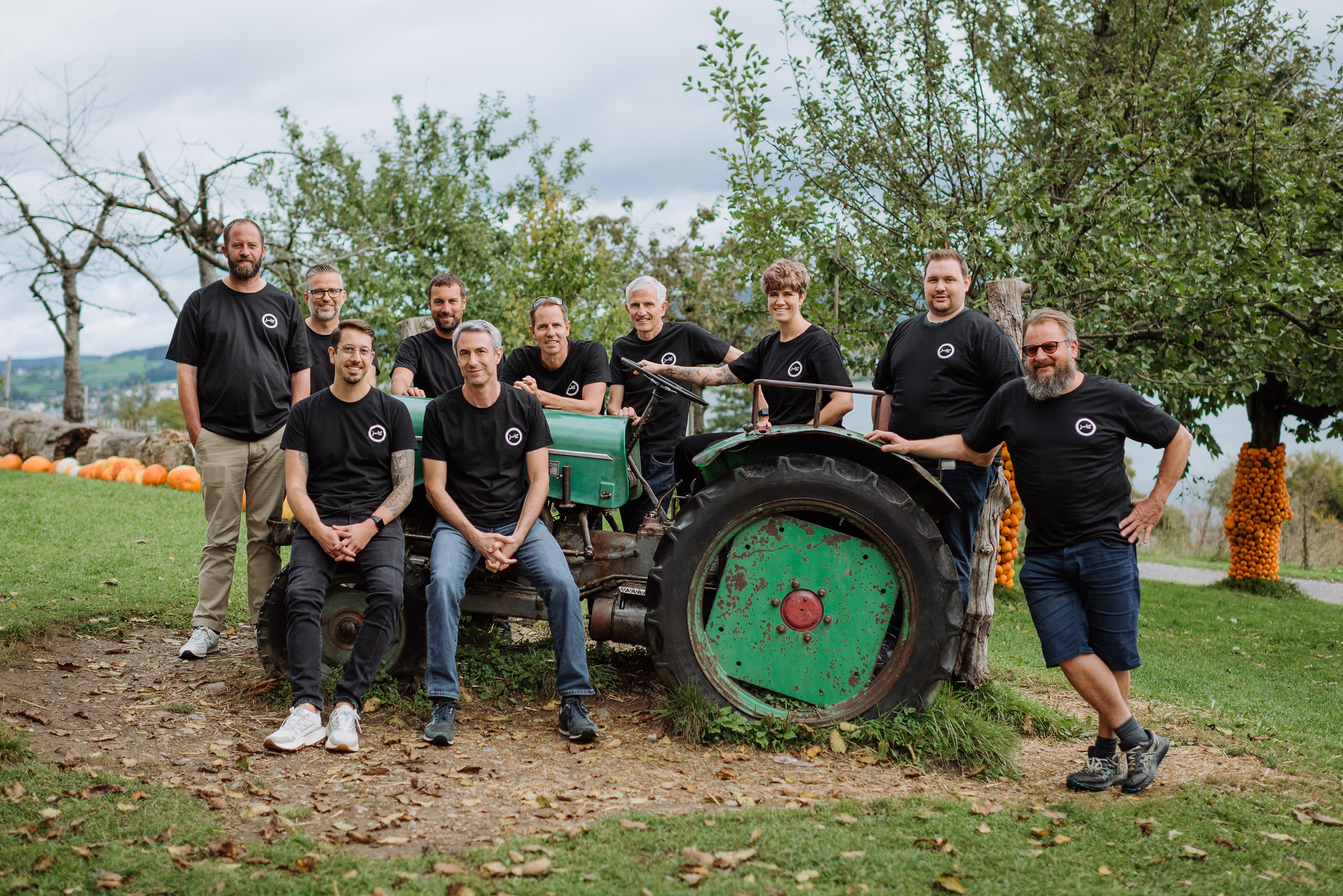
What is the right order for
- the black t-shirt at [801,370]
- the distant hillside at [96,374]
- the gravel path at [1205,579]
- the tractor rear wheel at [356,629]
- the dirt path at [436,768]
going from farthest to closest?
the distant hillside at [96,374]
the gravel path at [1205,579]
the black t-shirt at [801,370]
the tractor rear wheel at [356,629]
the dirt path at [436,768]

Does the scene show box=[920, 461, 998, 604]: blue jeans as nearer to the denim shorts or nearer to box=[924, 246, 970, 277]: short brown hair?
the denim shorts

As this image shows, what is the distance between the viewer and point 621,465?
4.52m

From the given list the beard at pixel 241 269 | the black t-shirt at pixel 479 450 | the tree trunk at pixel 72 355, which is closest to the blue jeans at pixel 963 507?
the black t-shirt at pixel 479 450

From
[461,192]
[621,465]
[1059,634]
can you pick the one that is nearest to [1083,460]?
[1059,634]

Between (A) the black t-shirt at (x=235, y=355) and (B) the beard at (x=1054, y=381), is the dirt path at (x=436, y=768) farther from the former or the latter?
(B) the beard at (x=1054, y=381)

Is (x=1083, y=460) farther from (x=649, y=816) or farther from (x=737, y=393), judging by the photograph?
(x=737, y=393)

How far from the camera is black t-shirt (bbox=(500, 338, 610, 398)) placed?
16.1 feet

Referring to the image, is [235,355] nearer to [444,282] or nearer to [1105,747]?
[444,282]

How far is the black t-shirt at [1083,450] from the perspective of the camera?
3.64 metres

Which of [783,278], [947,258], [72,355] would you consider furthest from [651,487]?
[72,355]

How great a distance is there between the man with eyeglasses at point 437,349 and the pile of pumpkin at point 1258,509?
1059cm

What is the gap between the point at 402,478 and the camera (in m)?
4.27

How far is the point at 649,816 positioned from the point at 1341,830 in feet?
7.56

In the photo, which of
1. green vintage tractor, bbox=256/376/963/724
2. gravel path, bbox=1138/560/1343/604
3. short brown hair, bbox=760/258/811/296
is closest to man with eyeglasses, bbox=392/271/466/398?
green vintage tractor, bbox=256/376/963/724
